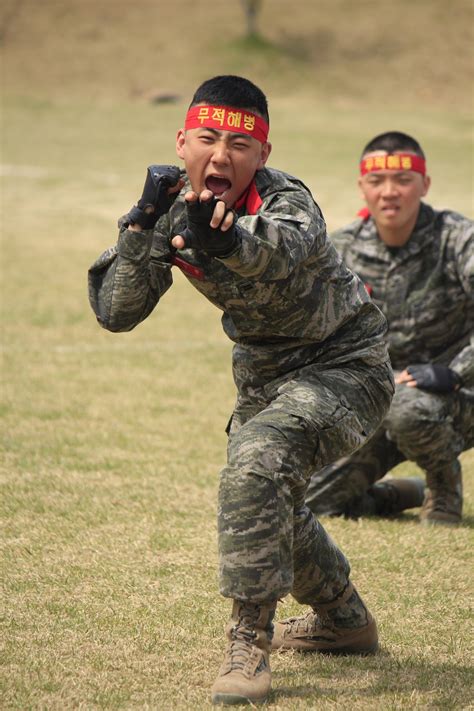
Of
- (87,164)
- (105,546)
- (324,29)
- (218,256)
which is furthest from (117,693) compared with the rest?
Answer: (324,29)

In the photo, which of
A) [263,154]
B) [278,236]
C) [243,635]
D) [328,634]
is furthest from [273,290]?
[328,634]

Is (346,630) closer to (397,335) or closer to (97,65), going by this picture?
(397,335)

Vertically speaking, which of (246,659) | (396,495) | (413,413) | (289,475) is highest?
(413,413)

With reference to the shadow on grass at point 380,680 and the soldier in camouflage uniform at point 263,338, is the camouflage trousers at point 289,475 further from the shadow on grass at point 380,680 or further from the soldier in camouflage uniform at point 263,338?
the shadow on grass at point 380,680

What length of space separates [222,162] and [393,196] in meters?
2.63

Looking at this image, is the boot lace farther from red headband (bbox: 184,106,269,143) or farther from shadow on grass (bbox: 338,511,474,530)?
shadow on grass (bbox: 338,511,474,530)

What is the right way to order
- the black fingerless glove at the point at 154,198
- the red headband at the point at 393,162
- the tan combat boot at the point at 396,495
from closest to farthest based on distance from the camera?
the black fingerless glove at the point at 154,198, the tan combat boot at the point at 396,495, the red headband at the point at 393,162

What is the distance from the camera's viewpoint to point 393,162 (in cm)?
640

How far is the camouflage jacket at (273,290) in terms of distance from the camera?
379 cm

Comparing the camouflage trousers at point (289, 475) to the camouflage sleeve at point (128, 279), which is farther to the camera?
the camouflage sleeve at point (128, 279)

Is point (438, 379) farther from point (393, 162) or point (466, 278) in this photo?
point (393, 162)

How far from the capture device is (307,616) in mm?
4258

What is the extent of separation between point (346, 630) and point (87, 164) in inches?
912

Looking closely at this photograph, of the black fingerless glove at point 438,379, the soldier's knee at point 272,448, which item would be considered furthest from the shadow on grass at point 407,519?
the soldier's knee at point 272,448
